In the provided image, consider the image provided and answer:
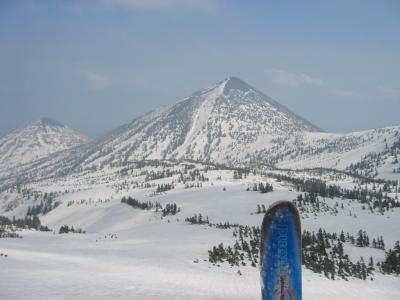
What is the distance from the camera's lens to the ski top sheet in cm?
1296

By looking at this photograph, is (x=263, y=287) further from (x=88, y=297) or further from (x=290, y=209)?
(x=88, y=297)

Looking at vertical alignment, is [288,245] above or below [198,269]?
above

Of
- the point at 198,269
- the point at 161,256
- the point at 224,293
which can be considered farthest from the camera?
the point at 161,256

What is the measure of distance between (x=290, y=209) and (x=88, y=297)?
12.3 metres

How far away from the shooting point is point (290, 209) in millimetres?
12938

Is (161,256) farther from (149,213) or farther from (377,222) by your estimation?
(149,213)

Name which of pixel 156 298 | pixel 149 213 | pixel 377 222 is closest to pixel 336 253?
pixel 156 298

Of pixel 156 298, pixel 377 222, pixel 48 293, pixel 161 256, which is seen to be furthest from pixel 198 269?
pixel 377 222

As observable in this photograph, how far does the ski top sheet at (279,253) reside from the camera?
1296 centimetres

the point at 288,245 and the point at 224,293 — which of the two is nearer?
the point at 288,245

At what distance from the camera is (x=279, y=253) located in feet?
42.7

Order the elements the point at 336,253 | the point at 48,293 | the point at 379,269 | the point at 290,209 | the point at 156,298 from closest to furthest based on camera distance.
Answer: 1. the point at 290,209
2. the point at 48,293
3. the point at 156,298
4. the point at 379,269
5. the point at 336,253

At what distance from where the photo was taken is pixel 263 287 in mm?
13086

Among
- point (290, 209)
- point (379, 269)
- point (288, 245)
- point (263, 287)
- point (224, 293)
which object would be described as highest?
point (290, 209)
